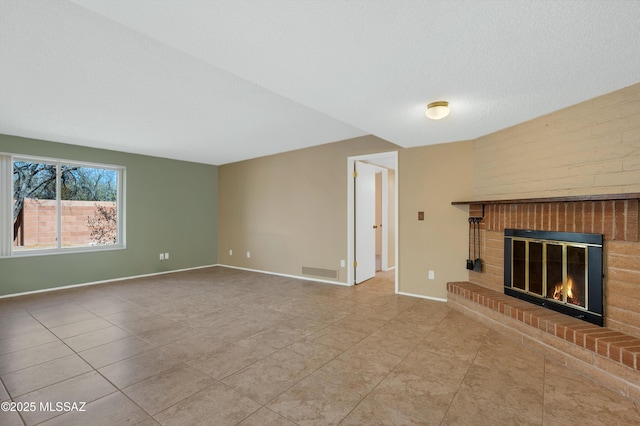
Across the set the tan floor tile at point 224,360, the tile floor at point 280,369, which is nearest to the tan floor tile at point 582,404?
the tile floor at point 280,369

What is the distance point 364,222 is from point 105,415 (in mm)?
4096

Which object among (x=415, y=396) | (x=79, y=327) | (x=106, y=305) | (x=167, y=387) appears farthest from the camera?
(x=106, y=305)

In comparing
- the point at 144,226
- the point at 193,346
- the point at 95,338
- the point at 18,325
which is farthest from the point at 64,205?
the point at 193,346

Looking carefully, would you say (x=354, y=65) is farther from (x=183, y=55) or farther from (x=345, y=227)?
(x=345, y=227)

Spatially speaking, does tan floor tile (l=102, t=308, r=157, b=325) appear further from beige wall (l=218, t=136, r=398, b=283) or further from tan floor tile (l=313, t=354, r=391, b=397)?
beige wall (l=218, t=136, r=398, b=283)

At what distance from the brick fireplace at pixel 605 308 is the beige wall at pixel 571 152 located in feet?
0.53

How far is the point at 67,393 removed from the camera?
1.94 m

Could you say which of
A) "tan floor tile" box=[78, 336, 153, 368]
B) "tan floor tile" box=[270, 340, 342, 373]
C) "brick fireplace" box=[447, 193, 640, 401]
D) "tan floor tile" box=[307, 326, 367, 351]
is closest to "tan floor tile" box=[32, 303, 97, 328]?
"tan floor tile" box=[78, 336, 153, 368]

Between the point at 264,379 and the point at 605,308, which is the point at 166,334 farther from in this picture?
the point at 605,308

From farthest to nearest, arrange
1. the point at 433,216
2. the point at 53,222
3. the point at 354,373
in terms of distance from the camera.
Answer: the point at 53,222
the point at 433,216
the point at 354,373

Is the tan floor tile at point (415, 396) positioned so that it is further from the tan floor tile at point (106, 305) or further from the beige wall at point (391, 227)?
the beige wall at point (391, 227)

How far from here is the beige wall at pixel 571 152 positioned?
7.33 ft

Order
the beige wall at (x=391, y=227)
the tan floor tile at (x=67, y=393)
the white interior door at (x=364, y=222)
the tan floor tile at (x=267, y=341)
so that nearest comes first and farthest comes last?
the tan floor tile at (x=67, y=393), the tan floor tile at (x=267, y=341), the white interior door at (x=364, y=222), the beige wall at (x=391, y=227)

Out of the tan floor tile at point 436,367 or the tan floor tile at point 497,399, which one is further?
the tan floor tile at point 436,367
